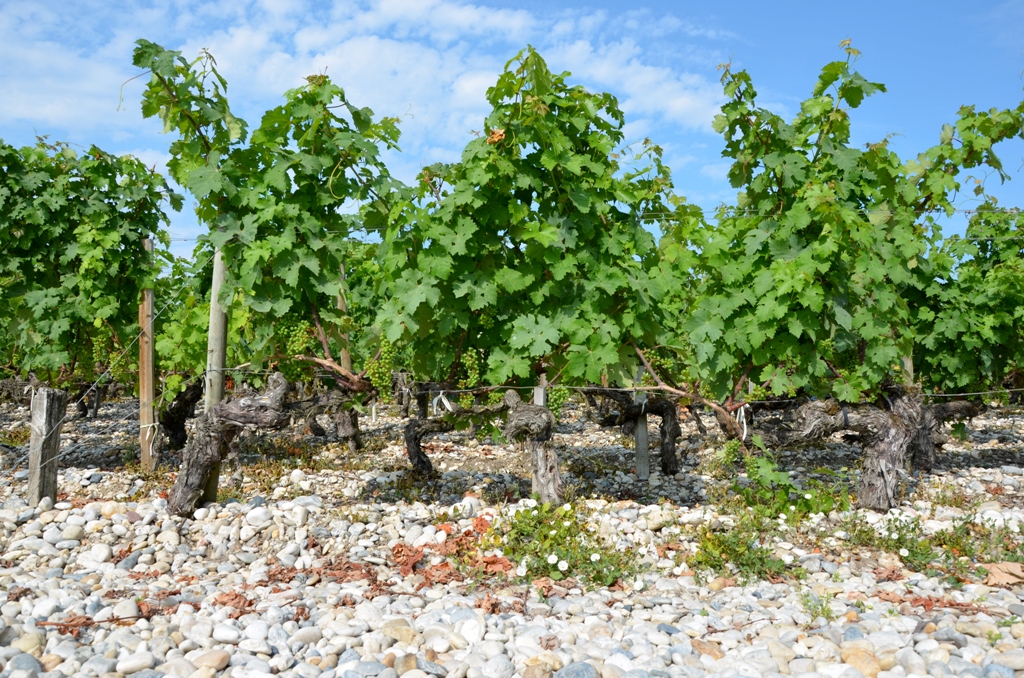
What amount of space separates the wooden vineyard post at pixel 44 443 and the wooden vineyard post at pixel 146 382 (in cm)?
121

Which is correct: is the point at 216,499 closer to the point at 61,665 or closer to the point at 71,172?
the point at 61,665

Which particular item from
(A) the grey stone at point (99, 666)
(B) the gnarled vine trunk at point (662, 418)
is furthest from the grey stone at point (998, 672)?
(B) the gnarled vine trunk at point (662, 418)

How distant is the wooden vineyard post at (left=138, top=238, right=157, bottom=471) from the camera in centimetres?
902

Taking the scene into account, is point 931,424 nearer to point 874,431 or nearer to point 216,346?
point 874,431

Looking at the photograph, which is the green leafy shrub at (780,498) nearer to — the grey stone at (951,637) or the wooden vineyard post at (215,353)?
the grey stone at (951,637)

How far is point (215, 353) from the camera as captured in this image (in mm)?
7578

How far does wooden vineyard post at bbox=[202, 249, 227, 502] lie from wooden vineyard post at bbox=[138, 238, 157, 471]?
174cm

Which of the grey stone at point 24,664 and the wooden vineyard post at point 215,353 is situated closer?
the grey stone at point 24,664

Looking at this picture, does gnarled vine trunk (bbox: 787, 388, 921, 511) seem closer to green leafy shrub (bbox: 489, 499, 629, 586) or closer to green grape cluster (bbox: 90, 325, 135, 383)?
green leafy shrub (bbox: 489, 499, 629, 586)

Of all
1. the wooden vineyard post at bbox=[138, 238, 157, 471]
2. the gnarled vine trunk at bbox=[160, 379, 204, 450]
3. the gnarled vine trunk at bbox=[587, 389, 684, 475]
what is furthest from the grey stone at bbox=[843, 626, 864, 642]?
the gnarled vine trunk at bbox=[160, 379, 204, 450]

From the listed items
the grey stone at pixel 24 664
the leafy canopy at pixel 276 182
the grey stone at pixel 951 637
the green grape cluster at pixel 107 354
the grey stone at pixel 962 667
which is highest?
the leafy canopy at pixel 276 182

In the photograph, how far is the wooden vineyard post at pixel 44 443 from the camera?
7375mm

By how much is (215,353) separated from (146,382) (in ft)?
6.54

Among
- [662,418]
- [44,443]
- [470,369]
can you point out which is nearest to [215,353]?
[44,443]
